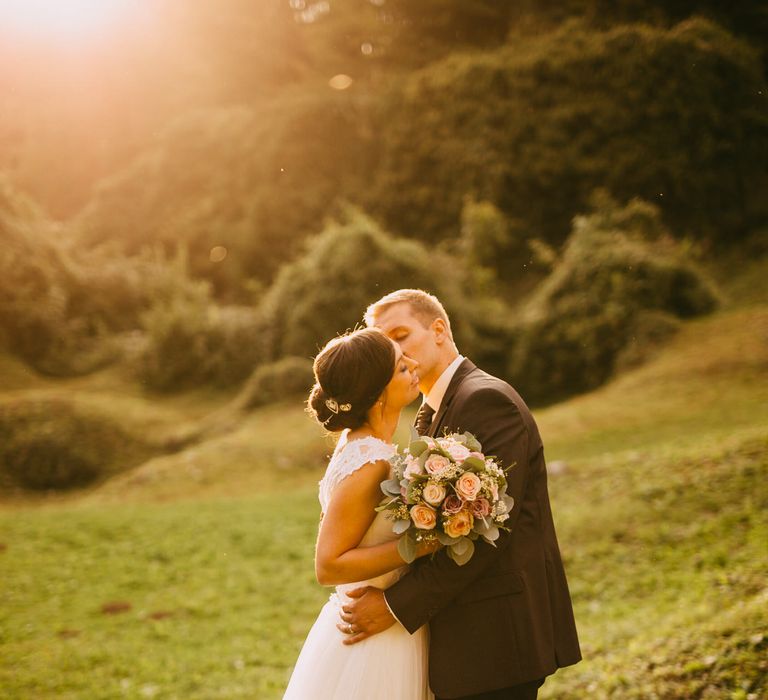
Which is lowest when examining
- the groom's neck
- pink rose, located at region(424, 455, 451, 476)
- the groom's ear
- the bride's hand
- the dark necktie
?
the bride's hand

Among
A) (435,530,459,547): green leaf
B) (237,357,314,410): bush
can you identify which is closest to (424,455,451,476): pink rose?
(435,530,459,547): green leaf

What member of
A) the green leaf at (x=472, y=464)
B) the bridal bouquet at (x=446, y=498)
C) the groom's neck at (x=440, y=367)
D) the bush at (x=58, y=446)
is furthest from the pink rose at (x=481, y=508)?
the bush at (x=58, y=446)

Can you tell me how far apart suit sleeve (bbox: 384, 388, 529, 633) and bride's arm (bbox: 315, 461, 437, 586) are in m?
0.08

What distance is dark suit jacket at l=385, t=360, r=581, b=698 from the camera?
2.78 meters

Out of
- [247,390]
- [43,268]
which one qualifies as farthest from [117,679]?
[43,268]

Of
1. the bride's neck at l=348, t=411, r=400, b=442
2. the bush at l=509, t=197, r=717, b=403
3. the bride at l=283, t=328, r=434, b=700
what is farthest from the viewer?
the bush at l=509, t=197, r=717, b=403

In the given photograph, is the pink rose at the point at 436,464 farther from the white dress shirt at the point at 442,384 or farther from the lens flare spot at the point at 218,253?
the lens flare spot at the point at 218,253

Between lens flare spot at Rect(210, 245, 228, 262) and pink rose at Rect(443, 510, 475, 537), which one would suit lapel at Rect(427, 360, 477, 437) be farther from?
lens flare spot at Rect(210, 245, 228, 262)

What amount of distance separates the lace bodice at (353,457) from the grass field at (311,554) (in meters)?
2.75

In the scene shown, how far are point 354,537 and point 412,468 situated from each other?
383 millimetres

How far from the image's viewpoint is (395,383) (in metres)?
3.01

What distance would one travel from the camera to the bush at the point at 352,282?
17219 millimetres

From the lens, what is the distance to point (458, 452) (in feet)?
8.69

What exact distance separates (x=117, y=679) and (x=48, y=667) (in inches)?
27.1
